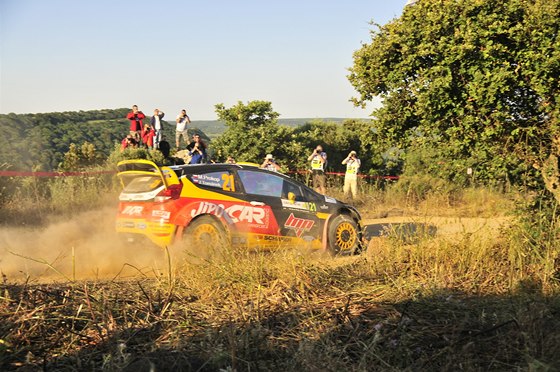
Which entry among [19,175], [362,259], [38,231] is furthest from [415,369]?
[19,175]

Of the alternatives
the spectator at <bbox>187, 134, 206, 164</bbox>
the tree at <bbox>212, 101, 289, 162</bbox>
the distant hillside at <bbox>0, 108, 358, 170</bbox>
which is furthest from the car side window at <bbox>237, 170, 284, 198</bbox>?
the tree at <bbox>212, 101, 289, 162</bbox>

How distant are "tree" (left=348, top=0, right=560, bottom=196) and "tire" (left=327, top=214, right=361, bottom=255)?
272 centimetres

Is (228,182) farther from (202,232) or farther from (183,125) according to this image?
(183,125)

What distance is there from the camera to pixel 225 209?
9.34 metres

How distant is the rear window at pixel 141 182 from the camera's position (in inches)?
358

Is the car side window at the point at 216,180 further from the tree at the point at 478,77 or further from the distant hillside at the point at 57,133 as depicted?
the distant hillside at the point at 57,133

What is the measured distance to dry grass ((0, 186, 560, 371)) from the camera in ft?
13.5

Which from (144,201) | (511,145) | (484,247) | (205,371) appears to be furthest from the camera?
(144,201)

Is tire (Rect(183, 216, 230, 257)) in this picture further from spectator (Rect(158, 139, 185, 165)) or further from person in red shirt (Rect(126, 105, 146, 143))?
person in red shirt (Rect(126, 105, 146, 143))

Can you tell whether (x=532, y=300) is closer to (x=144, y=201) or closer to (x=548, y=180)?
(x=548, y=180)

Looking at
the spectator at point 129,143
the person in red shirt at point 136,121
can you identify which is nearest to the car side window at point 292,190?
the spectator at point 129,143

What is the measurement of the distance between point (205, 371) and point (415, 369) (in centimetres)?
145

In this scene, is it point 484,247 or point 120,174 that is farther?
point 120,174

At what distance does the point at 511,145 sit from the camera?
7.77 metres
